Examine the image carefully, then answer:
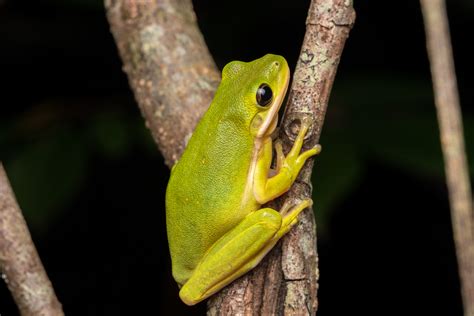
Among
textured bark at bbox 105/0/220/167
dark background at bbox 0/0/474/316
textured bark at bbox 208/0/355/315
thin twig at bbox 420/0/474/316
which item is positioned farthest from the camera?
dark background at bbox 0/0/474/316

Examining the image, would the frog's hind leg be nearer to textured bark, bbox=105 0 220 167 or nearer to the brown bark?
the brown bark

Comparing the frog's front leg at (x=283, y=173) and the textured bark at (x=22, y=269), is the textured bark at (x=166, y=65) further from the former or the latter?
the textured bark at (x=22, y=269)

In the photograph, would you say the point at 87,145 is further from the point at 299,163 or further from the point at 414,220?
the point at 414,220

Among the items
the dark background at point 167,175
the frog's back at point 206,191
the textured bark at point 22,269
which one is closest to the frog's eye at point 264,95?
the frog's back at point 206,191

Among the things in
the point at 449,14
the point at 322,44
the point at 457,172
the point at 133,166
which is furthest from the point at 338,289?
the point at 457,172

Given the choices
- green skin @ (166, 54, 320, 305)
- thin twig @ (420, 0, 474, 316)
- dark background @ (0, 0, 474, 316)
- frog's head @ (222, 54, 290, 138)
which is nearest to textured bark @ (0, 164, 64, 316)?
green skin @ (166, 54, 320, 305)

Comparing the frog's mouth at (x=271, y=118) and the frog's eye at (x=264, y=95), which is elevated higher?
the frog's eye at (x=264, y=95)

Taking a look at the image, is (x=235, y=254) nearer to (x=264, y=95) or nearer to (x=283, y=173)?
(x=283, y=173)
